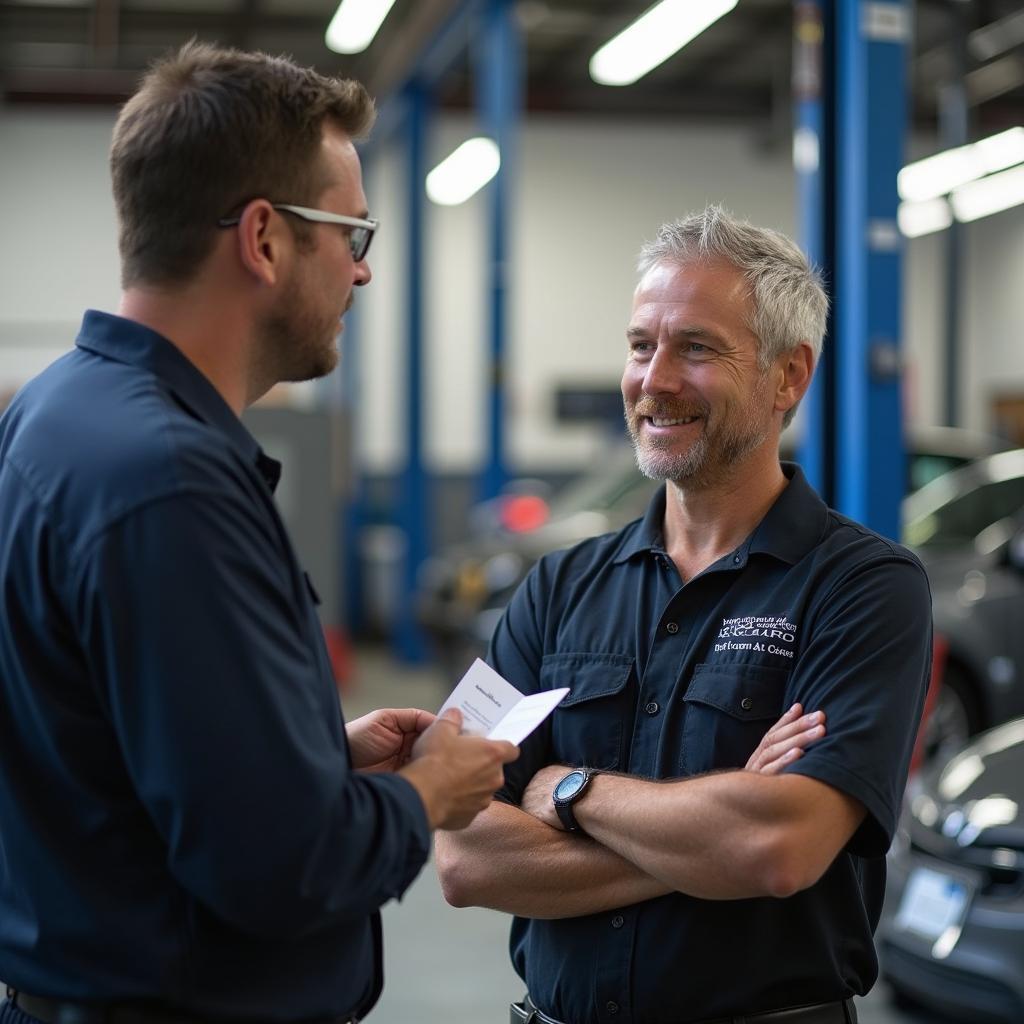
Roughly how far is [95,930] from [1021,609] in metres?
5.54

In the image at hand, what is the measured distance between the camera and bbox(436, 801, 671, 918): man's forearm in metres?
1.91

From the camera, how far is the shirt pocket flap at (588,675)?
206 centimetres

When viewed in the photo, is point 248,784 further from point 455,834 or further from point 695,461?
point 695,461

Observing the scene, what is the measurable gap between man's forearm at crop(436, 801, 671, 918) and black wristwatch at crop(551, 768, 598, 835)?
0.03 metres

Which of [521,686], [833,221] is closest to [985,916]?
[521,686]

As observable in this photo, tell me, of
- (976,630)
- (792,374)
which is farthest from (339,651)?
(792,374)

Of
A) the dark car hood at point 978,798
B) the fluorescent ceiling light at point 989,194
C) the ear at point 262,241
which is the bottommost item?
the dark car hood at point 978,798

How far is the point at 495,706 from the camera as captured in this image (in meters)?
1.77

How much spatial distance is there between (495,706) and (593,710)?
0.34m

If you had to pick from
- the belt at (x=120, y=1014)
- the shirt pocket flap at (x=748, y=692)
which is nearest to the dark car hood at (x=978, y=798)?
the shirt pocket flap at (x=748, y=692)

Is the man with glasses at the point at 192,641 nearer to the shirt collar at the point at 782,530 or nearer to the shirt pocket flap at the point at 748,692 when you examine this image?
the shirt pocket flap at the point at 748,692

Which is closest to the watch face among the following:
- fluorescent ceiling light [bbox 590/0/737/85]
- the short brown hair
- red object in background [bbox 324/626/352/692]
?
the short brown hair

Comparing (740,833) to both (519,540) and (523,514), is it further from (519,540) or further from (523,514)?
(523,514)

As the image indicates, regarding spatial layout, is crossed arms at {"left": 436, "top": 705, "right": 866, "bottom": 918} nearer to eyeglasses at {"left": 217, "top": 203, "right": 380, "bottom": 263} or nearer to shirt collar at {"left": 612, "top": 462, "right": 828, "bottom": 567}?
shirt collar at {"left": 612, "top": 462, "right": 828, "bottom": 567}
